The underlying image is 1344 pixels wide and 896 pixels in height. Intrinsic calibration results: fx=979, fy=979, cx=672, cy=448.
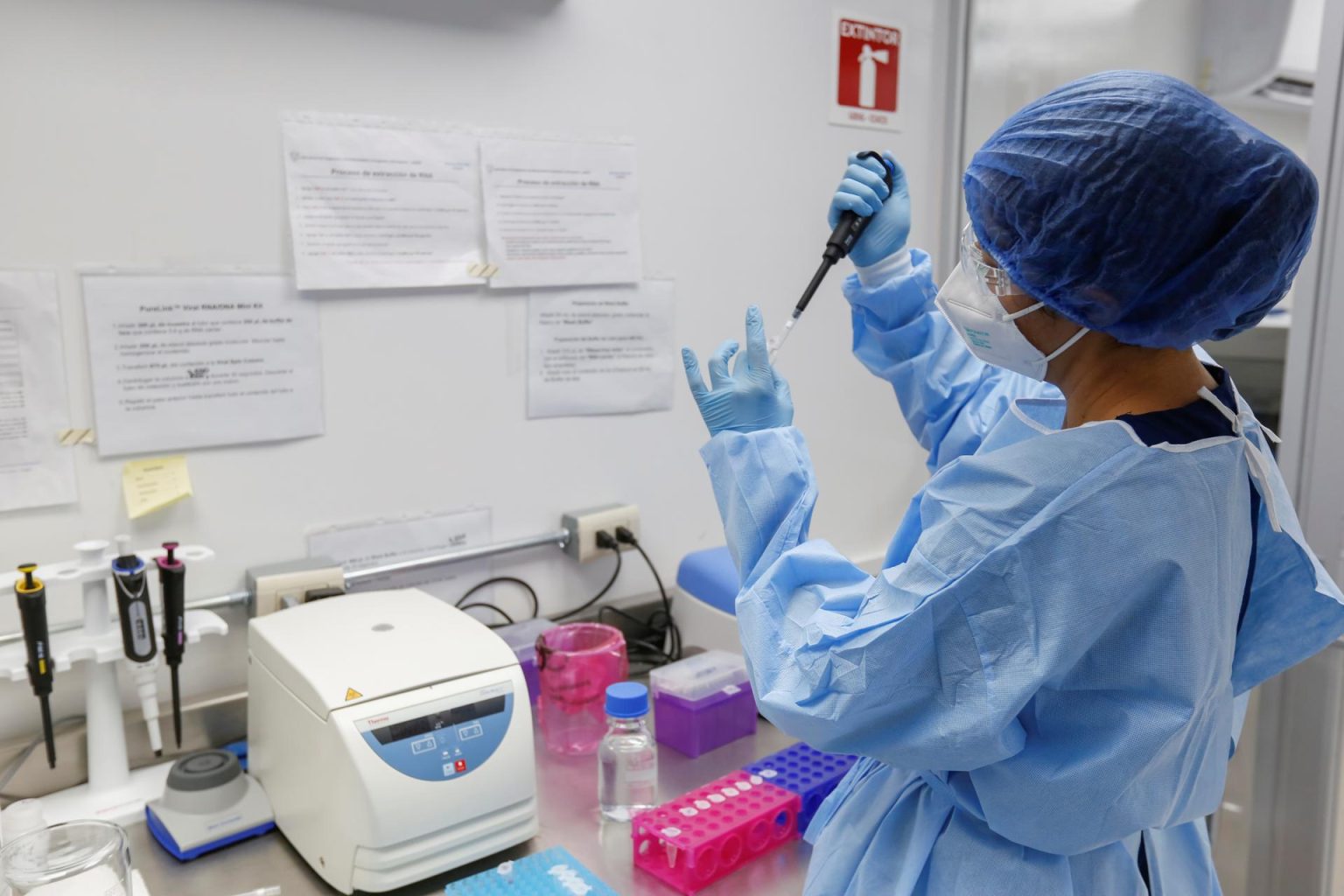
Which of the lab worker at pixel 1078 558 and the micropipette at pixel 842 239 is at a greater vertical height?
the micropipette at pixel 842 239

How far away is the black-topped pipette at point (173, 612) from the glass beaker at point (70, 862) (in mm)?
262

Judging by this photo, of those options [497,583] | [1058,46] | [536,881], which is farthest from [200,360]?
[1058,46]

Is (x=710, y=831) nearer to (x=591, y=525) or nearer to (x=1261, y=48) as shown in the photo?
(x=591, y=525)

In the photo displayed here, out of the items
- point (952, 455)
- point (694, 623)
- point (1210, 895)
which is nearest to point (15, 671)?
point (694, 623)

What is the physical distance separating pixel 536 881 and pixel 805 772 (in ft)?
1.16

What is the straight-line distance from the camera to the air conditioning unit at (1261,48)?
146cm

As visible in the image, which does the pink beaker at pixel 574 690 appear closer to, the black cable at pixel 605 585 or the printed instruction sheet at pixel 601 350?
the black cable at pixel 605 585

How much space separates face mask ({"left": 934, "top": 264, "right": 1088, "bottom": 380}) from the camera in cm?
81

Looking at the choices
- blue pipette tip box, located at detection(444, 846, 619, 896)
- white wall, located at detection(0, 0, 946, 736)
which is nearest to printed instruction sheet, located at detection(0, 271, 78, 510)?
white wall, located at detection(0, 0, 946, 736)

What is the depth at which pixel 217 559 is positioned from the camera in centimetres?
129

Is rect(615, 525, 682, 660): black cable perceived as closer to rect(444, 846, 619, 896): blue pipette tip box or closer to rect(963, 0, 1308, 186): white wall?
rect(444, 846, 619, 896): blue pipette tip box

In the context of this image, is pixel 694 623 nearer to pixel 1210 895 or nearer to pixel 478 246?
pixel 478 246

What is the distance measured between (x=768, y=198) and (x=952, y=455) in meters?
0.69

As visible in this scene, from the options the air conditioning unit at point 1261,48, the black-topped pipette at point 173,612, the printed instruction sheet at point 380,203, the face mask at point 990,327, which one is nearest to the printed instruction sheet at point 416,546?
the black-topped pipette at point 173,612
